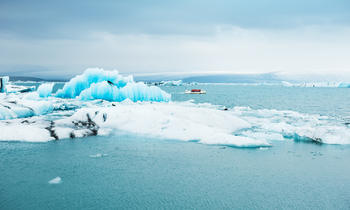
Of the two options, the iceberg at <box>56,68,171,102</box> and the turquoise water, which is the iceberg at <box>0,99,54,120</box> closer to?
the turquoise water

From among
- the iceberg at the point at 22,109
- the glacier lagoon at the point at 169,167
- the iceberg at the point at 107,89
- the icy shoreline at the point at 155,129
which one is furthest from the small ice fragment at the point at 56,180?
the iceberg at the point at 107,89

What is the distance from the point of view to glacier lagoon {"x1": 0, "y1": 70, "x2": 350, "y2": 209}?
521 cm

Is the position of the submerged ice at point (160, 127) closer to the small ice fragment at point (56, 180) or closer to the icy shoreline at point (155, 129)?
the icy shoreline at point (155, 129)

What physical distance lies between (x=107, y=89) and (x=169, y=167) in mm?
18605

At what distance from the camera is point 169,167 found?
7.21 m

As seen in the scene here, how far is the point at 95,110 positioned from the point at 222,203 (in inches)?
324

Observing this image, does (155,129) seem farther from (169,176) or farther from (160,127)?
(169,176)

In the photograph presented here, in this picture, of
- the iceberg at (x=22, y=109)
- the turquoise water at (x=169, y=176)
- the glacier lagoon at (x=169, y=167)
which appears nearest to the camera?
the turquoise water at (x=169, y=176)

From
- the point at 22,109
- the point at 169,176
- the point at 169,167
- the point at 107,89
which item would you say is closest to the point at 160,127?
the point at 169,167

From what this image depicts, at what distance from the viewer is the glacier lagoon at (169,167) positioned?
5.21 meters

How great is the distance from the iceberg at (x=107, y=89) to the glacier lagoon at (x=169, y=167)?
1319 cm

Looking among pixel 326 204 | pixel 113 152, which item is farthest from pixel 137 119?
pixel 326 204

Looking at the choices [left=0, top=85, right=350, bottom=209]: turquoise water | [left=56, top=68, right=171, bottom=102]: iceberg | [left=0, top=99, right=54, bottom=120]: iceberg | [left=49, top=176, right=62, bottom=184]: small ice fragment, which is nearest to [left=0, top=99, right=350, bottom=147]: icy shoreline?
[left=0, top=85, right=350, bottom=209]: turquoise water

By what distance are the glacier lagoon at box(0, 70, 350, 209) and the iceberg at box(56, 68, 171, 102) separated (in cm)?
1319
